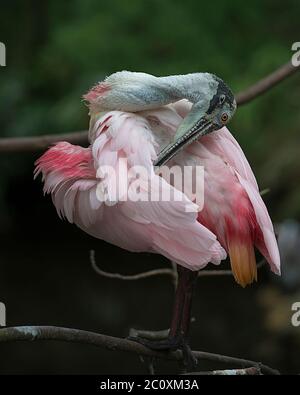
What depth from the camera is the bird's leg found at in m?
2.62

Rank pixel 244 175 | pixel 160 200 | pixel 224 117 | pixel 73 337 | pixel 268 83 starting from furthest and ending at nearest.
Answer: pixel 268 83 → pixel 224 117 → pixel 244 175 → pixel 160 200 → pixel 73 337

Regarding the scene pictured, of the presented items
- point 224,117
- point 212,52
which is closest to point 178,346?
point 224,117

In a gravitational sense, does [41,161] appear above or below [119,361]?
above

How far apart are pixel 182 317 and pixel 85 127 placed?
20.3ft

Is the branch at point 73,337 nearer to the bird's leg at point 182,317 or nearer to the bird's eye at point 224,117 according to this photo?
the bird's leg at point 182,317

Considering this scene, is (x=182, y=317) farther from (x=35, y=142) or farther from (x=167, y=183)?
(x=35, y=142)

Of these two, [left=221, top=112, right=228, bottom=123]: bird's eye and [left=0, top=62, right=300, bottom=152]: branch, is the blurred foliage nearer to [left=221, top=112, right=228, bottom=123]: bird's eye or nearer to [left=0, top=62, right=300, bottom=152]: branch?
[left=0, top=62, right=300, bottom=152]: branch

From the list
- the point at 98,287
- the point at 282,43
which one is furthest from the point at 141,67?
the point at 98,287

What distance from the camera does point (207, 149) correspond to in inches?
100

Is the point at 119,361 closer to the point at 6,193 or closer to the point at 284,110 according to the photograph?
the point at 284,110

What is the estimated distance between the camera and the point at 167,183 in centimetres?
236

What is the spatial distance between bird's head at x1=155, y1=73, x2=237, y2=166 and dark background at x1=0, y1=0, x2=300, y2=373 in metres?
4.27

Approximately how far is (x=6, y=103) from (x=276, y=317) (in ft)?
12.7

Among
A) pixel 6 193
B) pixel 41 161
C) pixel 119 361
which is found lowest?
pixel 119 361
